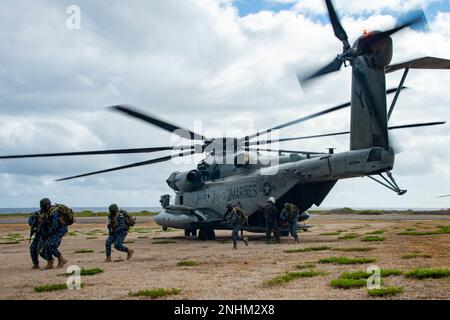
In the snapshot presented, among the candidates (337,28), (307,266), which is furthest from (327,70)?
(307,266)

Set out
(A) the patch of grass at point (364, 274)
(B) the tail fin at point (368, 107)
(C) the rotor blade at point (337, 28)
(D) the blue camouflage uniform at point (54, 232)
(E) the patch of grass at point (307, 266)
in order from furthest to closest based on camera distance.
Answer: (C) the rotor blade at point (337, 28), (B) the tail fin at point (368, 107), (D) the blue camouflage uniform at point (54, 232), (E) the patch of grass at point (307, 266), (A) the patch of grass at point (364, 274)

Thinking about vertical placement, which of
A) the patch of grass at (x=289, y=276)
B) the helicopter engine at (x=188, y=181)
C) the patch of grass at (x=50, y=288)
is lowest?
the patch of grass at (x=50, y=288)

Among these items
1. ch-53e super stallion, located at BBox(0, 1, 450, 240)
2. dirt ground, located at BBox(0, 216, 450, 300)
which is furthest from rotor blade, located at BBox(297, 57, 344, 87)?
dirt ground, located at BBox(0, 216, 450, 300)

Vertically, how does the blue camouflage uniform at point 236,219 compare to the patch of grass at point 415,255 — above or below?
above

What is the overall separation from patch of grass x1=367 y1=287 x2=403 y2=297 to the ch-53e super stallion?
8027 mm

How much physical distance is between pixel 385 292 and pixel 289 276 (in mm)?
2566

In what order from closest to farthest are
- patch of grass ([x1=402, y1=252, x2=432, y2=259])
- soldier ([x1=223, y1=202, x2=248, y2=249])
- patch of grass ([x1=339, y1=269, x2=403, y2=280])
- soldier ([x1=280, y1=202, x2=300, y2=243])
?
patch of grass ([x1=339, y1=269, x2=403, y2=280])
patch of grass ([x1=402, y1=252, x2=432, y2=259])
soldier ([x1=223, y1=202, x2=248, y2=249])
soldier ([x1=280, y1=202, x2=300, y2=243])

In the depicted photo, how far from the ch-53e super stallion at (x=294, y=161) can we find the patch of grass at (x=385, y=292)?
26.3 feet

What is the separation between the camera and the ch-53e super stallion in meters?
16.3

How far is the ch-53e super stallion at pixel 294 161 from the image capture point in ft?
53.5

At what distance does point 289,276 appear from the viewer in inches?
396

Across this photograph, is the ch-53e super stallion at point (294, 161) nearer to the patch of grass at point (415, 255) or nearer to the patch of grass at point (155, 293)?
the patch of grass at point (415, 255)

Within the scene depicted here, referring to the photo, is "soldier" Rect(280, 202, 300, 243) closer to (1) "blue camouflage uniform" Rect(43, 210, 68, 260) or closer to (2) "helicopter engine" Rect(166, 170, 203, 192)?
(2) "helicopter engine" Rect(166, 170, 203, 192)

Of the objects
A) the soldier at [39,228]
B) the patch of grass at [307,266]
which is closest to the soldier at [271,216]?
the patch of grass at [307,266]
